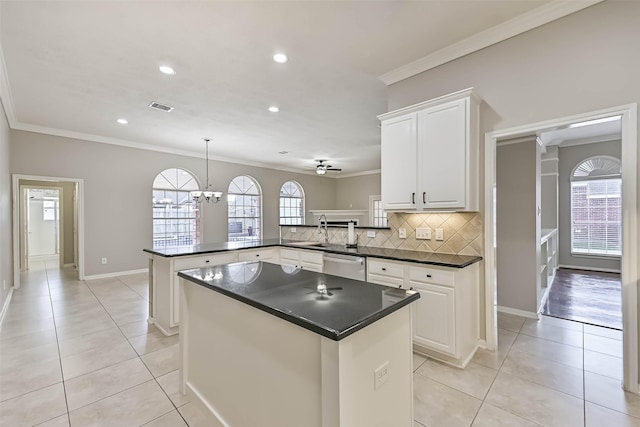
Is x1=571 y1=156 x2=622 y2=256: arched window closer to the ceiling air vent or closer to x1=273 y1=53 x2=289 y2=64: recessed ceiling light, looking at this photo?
x1=273 y1=53 x2=289 y2=64: recessed ceiling light

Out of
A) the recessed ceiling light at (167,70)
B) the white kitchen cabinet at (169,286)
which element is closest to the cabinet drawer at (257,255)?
the white kitchen cabinet at (169,286)

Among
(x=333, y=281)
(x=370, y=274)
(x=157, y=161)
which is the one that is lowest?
(x=370, y=274)

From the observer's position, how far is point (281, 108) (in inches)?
171

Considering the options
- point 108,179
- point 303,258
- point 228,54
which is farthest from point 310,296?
point 108,179

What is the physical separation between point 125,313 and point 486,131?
4778 millimetres

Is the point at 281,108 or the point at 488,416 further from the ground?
the point at 281,108

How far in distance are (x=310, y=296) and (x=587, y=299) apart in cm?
483

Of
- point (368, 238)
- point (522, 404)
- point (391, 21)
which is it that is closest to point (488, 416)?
point (522, 404)

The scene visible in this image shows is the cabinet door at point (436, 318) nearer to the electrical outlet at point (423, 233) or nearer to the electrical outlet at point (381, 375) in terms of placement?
the electrical outlet at point (423, 233)

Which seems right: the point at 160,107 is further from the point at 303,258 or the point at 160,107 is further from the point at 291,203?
the point at 291,203

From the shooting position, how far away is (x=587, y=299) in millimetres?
4109

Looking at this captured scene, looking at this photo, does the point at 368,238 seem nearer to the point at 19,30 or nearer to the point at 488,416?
the point at 488,416

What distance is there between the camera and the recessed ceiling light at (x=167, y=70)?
3087mm

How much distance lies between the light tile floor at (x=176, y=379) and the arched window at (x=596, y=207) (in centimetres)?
435
